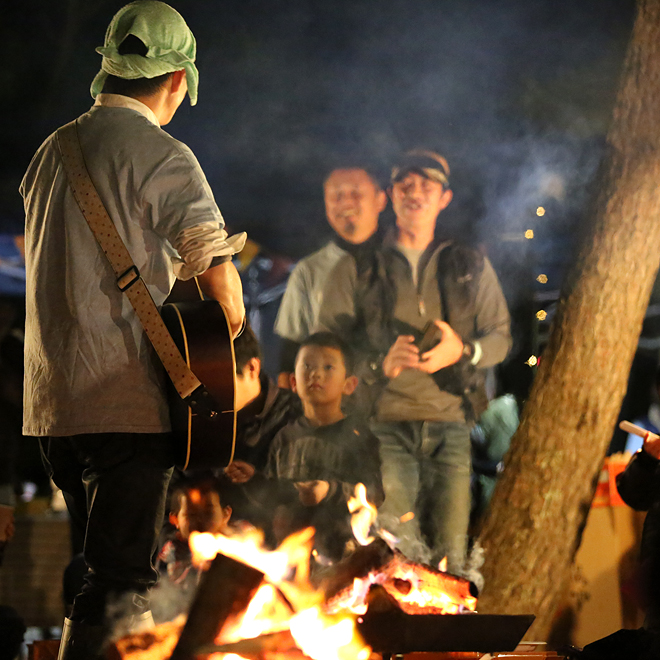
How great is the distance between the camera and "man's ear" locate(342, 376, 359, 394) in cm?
378

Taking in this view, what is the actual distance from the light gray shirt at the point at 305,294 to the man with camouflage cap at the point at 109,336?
143 centimetres

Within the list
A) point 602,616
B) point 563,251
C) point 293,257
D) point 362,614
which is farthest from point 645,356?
point 362,614

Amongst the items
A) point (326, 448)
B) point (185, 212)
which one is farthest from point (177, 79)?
point (326, 448)

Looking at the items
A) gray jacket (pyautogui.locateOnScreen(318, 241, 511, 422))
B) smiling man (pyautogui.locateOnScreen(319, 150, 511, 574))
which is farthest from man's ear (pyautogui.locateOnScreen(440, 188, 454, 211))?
gray jacket (pyautogui.locateOnScreen(318, 241, 511, 422))

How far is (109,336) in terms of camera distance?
6.94 ft

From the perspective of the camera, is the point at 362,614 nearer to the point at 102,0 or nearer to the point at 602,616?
the point at 602,616

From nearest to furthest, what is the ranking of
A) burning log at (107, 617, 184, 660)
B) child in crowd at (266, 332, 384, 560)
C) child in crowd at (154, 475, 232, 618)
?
burning log at (107, 617, 184, 660) → child in crowd at (154, 475, 232, 618) → child in crowd at (266, 332, 384, 560)

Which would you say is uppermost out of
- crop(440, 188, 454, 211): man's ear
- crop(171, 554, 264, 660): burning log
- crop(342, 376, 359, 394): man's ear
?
crop(440, 188, 454, 211): man's ear

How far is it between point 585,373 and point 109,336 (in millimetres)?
2650

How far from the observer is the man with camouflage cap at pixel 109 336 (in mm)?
2008

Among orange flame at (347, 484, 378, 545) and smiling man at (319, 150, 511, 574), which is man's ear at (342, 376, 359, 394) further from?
orange flame at (347, 484, 378, 545)

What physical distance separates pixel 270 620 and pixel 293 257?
1974 millimetres

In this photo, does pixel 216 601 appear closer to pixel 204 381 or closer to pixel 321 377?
pixel 204 381

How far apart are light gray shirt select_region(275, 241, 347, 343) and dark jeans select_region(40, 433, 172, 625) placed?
5.53ft
